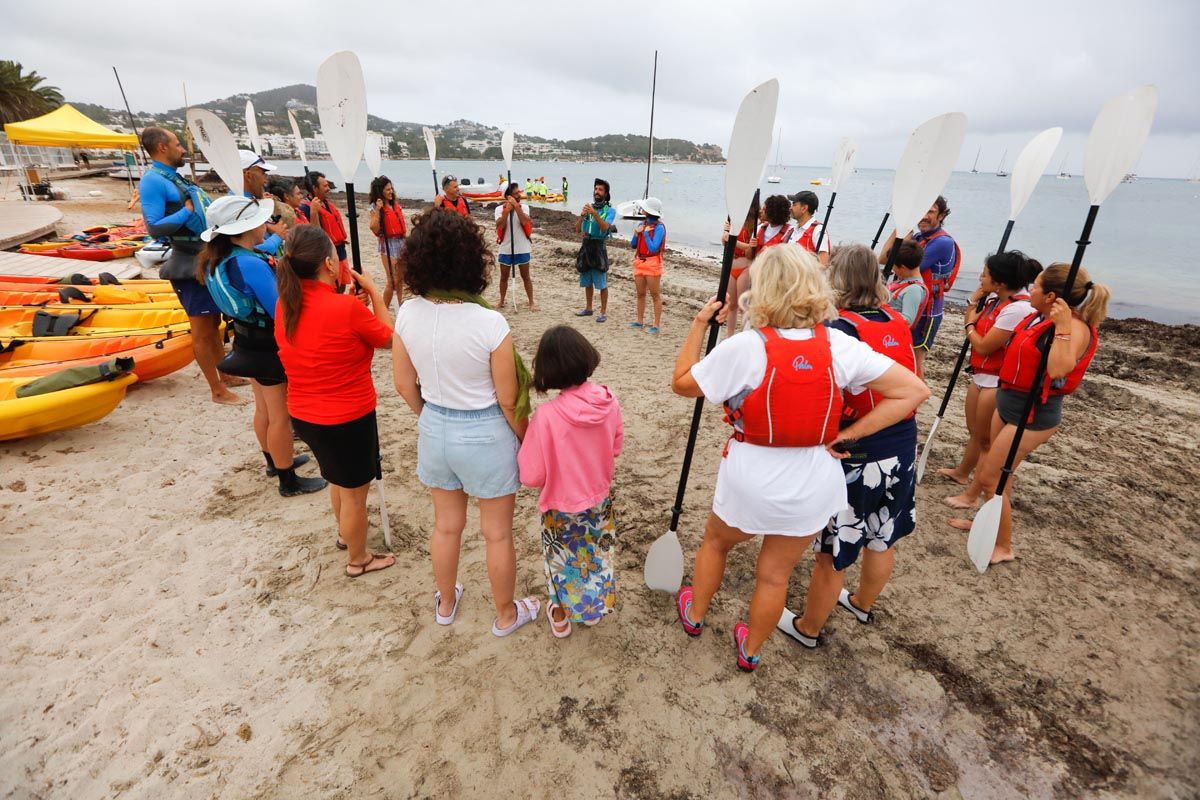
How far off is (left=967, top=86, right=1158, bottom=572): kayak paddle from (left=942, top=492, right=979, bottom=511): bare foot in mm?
720

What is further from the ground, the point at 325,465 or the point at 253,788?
the point at 325,465

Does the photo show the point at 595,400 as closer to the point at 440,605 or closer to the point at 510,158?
the point at 440,605

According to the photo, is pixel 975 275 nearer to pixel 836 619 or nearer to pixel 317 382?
pixel 836 619

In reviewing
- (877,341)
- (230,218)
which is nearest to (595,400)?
(877,341)

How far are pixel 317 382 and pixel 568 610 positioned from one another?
1631 mm

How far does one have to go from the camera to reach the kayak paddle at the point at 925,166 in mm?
3248

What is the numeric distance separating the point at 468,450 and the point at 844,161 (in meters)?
7.10

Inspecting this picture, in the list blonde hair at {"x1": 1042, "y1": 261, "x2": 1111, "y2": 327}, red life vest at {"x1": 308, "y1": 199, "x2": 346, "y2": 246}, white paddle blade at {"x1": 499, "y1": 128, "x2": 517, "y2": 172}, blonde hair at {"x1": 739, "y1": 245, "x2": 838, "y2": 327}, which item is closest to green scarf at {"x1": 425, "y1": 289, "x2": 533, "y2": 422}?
blonde hair at {"x1": 739, "y1": 245, "x2": 838, "y2": 327}

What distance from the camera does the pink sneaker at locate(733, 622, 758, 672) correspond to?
2455mm

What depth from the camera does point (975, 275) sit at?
54.2ft

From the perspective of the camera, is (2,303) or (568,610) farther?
(2,303)

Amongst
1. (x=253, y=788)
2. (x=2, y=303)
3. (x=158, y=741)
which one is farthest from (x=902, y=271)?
(x=2, y=303)

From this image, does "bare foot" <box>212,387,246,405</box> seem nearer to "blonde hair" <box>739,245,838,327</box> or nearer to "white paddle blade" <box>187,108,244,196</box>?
"white paddle blade" <box>187,108,244,196</box>

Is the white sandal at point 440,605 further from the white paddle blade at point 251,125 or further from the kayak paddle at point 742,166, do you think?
the white paddle blade at point 251,125
